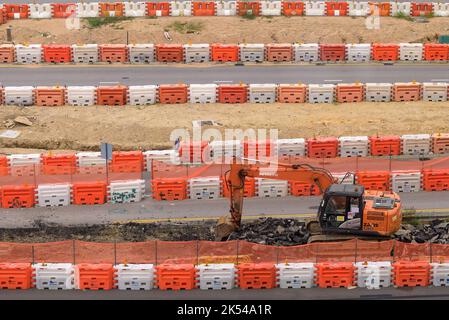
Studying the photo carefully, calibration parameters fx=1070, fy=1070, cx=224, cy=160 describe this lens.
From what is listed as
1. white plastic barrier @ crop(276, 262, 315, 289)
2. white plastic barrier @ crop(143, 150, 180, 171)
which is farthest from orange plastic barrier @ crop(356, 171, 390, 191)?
white plastic barrier @ crop(276, 262, 315, 289)

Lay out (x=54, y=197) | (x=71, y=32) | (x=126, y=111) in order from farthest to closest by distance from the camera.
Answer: (x=71, y=32) → (x=126, y=111) → (x=54, y=197)

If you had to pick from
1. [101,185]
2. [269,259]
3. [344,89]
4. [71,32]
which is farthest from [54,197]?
[71,32]

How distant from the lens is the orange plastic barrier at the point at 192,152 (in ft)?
148

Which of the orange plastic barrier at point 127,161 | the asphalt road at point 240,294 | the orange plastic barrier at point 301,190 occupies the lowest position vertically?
the asphalt road at point 240,294

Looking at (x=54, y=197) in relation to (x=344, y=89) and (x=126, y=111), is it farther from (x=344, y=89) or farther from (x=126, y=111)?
(x=344, y=89)

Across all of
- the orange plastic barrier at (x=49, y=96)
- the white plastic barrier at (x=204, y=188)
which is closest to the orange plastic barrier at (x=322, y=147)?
the white plastic barrier at (x=204, y=188)

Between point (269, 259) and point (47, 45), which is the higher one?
point (47, 45)

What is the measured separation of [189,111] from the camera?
5181cm

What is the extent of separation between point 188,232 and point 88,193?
5.13 m

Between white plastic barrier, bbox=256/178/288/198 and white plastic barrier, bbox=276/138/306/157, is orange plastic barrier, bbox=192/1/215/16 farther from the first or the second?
white plastic barrier, bbox=256/178/288/198

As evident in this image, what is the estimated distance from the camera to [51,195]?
4184cm

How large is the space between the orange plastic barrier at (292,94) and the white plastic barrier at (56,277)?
71.3ft

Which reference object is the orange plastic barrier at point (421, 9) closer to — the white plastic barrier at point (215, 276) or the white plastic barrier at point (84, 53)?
the white plastic barrier at point (84, 53)

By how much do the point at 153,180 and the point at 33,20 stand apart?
25.8 meters
